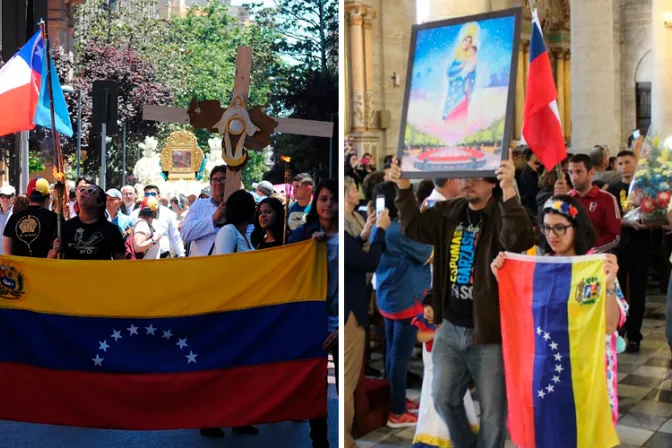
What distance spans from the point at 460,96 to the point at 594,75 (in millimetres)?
405

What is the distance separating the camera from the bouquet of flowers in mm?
2461

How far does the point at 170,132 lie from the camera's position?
8.42 metres

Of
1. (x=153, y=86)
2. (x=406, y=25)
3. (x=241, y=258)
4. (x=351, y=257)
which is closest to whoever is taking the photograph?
(x=406, y=25)

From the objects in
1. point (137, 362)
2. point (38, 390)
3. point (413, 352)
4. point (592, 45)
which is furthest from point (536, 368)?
point (38, 390)

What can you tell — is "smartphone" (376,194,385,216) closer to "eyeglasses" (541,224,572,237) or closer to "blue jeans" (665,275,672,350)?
"eyeglasses" (541,224,572,237)

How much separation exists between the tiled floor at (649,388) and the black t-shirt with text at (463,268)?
477mm

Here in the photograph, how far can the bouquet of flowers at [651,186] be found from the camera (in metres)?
2.46

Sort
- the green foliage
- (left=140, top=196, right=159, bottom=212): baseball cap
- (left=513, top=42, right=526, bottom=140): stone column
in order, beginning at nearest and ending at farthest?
1. (left=513, top=42, right=526, bottom=140): stone column
2. (left=140, top=196, right=159, bottom=212): baseball cap
3. the green foliage

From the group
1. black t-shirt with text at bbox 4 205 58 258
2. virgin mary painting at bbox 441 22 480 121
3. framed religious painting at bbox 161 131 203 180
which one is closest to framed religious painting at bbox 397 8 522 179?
virgin mary painting at bbox 441 22 480 121

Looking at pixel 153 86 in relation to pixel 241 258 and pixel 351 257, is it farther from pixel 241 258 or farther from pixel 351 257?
pixel 351 257

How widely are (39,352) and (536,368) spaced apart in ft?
10.4

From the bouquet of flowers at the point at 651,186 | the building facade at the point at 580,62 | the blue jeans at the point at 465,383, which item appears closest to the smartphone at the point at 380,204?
the building facade at the point at 580,62

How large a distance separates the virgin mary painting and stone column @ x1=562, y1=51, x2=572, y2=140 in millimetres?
273

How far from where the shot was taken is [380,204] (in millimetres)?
2859
